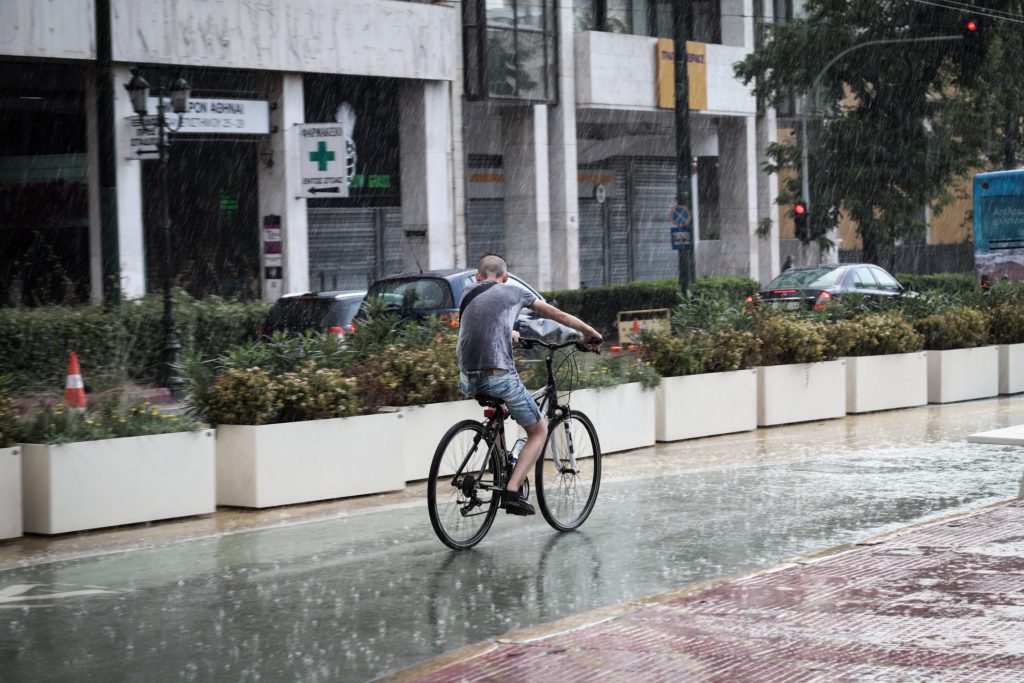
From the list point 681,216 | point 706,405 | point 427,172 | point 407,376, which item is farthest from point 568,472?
point 427,172

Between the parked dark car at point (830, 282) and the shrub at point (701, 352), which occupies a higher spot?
the parked dark car at point (830, 282)

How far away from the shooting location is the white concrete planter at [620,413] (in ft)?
41.2

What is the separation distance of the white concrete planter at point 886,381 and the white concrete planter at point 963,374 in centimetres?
24

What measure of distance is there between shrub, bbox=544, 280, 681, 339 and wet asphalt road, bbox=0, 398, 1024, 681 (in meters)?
20.8

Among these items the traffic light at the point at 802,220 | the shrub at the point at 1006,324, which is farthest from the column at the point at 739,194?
the shrub at the point at 1006,324

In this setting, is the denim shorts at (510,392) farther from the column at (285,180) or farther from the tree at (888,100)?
the tree at (888,100)

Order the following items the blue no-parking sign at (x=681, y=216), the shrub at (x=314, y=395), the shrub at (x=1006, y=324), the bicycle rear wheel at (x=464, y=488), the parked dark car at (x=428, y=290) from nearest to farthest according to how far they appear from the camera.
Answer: the bicycle rear wheel at (x=464, y=488), the shrub at (x=314, y=395), the parked dark car at (x=428, y=290), the shrub at (x=1006, y=324), the blue no-parking sign at (x=681, y=216)

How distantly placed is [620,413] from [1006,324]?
8.16m

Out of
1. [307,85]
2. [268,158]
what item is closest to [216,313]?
[268,158]

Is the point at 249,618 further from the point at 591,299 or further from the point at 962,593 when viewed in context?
the point at 591,299

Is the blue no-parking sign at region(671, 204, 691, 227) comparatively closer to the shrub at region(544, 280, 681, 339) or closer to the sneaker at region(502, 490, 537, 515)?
the shrub at region(544, 280, 681, 339)

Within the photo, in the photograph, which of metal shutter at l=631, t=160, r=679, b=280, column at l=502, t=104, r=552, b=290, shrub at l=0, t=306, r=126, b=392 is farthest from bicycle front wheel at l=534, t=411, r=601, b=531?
metal shutter at l=631, t=160, r=679, b=280

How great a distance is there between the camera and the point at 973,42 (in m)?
29.5

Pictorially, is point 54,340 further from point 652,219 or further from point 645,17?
point 652,219
